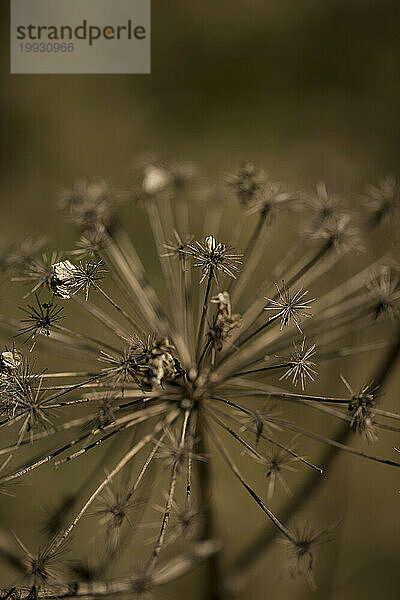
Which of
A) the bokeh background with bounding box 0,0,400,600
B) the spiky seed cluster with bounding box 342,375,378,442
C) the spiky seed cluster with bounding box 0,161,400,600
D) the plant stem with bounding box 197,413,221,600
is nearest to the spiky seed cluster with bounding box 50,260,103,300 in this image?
the spiky seed cluster with bounding box 0,161,400,600

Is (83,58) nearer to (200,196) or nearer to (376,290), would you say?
(200,196)

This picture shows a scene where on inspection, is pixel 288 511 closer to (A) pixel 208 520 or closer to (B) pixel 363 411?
(A) pixel 208 520

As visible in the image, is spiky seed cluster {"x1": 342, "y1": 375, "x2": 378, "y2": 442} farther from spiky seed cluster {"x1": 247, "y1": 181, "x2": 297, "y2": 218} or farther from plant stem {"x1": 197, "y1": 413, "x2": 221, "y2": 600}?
spiky seed cluster {"x1": 247, "y1": 181, "x2": 297, "y2": 218}

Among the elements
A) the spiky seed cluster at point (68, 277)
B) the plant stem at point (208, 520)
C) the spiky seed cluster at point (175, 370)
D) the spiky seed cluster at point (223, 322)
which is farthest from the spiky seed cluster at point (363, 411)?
the spiky seed cluster at point (68, 277)

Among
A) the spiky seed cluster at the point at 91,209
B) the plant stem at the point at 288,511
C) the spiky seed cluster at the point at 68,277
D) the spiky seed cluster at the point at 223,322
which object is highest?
the spiky seed cluster at the point at 91,209

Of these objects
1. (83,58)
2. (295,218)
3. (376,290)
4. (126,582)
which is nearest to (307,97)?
(295,218)

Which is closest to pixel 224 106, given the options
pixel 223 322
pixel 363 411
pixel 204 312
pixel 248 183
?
pixel 248 183

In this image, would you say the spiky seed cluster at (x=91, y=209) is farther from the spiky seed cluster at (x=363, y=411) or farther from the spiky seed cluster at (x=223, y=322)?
the spiky seed cluster at (x=363, y=411)
